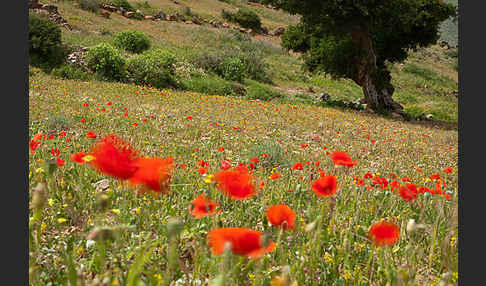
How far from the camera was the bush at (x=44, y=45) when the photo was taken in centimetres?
1155

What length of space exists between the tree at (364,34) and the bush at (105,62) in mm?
6346

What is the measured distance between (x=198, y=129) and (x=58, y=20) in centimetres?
1912

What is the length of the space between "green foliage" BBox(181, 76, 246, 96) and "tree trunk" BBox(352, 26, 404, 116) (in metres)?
5.38

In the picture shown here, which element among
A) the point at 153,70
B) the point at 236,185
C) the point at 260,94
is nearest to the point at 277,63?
the point at 260,94

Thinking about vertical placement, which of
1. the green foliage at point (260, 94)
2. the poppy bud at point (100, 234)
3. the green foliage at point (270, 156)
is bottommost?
the green foliage at point (260, 94)

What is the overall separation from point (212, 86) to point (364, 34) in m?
6.67

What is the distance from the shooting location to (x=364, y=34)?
1277 cm

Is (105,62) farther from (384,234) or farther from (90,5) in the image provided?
(90,5)

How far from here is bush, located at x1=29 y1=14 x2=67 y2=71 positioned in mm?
11555

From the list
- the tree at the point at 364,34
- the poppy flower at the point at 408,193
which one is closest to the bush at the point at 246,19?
the tree at the point at 364,34

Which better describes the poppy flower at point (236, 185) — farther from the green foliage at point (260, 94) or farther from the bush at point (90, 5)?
the bush at point (90, 5)

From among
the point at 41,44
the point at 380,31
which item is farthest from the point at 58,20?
the point at 380,31

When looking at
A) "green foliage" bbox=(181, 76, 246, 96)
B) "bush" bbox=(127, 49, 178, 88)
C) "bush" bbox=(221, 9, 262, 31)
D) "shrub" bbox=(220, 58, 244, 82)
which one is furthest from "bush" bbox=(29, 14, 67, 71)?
"bush" bbox=(221, 9, 262, 31)

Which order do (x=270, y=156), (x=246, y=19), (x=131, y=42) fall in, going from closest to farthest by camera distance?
1. (x=270, y=156)
2. (x=131, y=42)
3. (x=246, y=19)
